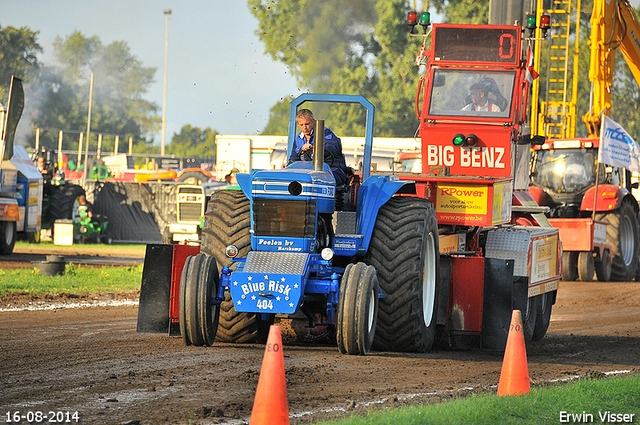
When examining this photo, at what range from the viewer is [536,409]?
5.59 m

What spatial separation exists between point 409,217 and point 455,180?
5.12ft

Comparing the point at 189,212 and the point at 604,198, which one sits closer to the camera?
the point at 604,198

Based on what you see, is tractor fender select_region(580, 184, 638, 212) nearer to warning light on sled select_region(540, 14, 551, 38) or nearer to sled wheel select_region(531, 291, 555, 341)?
warning light on sled select_region(540, 14, 551, 38)

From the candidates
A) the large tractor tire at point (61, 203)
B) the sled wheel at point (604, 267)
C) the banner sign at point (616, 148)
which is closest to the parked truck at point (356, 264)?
the banner sign at point (616, 148)

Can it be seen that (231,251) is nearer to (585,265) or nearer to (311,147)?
(311,147)

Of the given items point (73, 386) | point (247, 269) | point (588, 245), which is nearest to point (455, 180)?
point (247, 269)

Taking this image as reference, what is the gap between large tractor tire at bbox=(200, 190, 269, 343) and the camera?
774 centimetres

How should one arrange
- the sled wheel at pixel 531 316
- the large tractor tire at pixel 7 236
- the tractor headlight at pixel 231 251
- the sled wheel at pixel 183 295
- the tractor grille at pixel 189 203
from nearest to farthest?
the sled wheel at pixel 183 295 → the tractor headlight at pixel 231 251 → the sled wheel at pixel 531 316 → the large tractor tire at pixel 7 236 → the tractor grille at pixel 189 203

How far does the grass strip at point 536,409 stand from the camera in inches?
201

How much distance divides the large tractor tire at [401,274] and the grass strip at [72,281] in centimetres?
670

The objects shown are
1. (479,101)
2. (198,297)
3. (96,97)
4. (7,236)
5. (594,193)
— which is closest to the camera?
(198,297)

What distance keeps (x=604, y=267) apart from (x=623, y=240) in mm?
1155

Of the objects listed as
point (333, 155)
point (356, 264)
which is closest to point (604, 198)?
point (333, 155)

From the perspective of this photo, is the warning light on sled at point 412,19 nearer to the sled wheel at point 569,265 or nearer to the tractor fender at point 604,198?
the tractor fender at point 604,198
